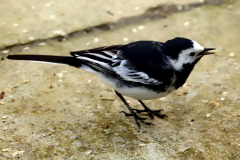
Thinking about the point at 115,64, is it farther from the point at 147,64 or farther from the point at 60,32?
the point at 60,32

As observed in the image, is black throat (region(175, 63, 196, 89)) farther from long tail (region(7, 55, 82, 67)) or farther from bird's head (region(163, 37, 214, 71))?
long tail (region(7, 55, 82, 67))

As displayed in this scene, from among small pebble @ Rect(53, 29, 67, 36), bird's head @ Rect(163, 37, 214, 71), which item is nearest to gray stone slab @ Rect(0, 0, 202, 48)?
small pebble @ Rect(53, 29, 67, 36)

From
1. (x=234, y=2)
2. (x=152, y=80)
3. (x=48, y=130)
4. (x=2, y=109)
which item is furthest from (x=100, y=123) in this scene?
(x=234, y=2)

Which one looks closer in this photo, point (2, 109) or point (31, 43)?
point (2, 109)

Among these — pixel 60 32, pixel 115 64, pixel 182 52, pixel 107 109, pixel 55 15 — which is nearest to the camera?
pixel 182 52

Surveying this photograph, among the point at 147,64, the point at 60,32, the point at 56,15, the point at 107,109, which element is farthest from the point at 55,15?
the point at 147,64

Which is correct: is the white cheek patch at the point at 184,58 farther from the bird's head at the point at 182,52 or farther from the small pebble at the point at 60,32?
the small pebble at the point at 60,32

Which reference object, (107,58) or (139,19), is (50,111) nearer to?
(107,58)

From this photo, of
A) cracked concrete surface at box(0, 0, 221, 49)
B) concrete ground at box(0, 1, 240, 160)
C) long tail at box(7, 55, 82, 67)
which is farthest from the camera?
cracked concrete surface at box(0, 0, 221, 49)
